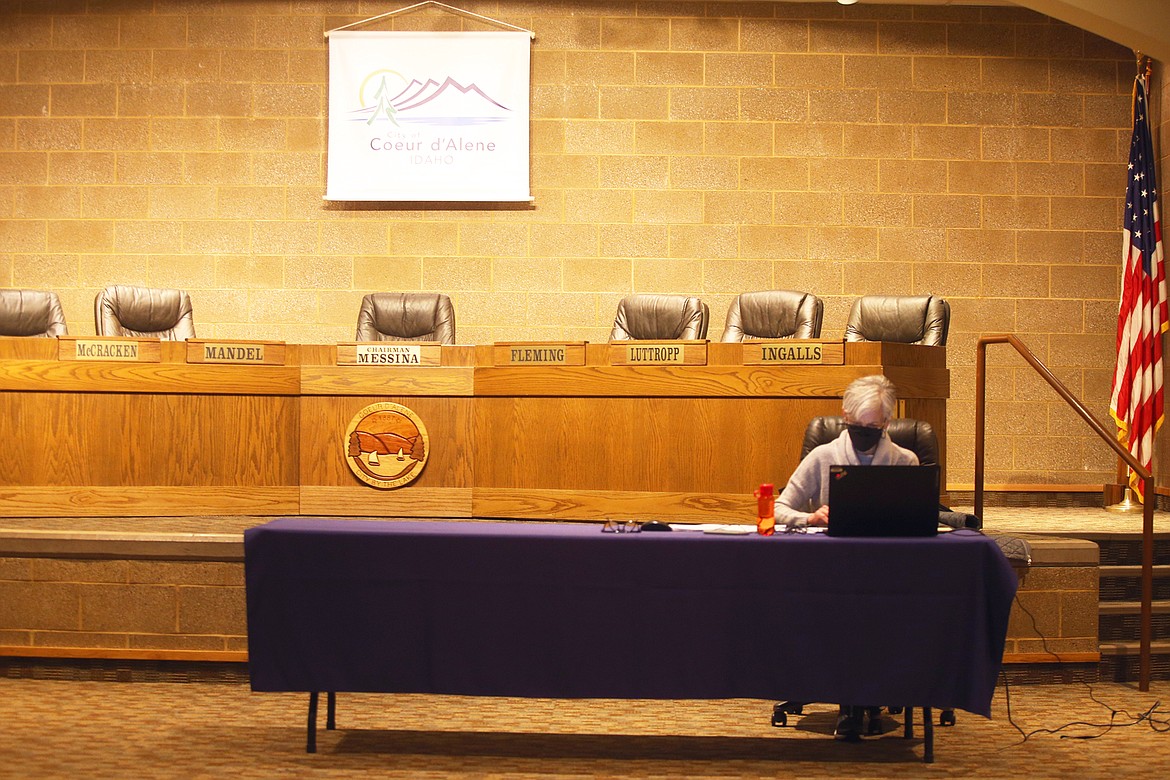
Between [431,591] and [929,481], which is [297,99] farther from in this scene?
[929,481]

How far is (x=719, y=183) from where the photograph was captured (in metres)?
7.58

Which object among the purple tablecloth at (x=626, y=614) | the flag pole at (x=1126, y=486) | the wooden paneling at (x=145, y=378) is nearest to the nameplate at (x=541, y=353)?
the wooden paneling at (x=145, y=378)

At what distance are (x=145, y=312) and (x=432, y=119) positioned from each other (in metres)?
2.33

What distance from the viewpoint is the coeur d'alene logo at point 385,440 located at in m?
5.30

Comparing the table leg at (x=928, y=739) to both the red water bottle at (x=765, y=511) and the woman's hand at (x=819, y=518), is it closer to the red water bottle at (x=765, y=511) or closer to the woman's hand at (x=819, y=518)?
the woman's hand at (x=819, y=518)

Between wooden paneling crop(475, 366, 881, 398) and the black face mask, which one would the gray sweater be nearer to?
the black face mask

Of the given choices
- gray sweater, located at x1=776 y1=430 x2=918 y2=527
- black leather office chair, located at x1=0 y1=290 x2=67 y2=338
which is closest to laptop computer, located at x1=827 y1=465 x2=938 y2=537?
gray sweater, located at x1=776 y1=430 x2=918 y2=527

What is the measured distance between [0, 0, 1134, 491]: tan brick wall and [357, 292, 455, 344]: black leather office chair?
39.4 inches

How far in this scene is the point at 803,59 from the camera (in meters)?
7.58

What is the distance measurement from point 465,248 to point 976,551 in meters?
4.98

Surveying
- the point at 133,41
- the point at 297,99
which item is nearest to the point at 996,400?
the point at 297,99

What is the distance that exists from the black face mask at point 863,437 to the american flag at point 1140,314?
12.0 feet

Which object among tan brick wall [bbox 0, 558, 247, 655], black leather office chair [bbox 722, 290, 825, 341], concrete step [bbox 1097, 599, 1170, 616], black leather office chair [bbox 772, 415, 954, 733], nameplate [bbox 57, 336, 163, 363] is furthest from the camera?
black leather office chair [bbox 722, 290, 825, 341]

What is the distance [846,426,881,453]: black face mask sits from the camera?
12.8ft
